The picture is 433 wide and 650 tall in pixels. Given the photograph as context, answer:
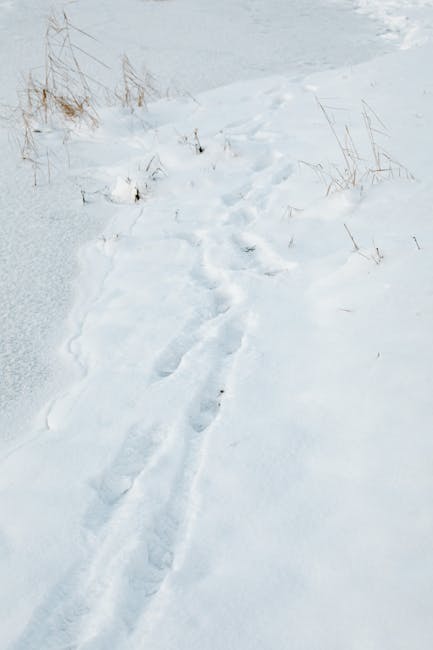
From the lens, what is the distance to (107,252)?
2648 mm

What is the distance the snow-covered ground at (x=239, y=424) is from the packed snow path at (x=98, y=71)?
70 millimetres

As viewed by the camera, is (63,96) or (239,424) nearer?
(239,424)

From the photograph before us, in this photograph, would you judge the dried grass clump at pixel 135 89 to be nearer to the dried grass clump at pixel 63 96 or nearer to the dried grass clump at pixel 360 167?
the dried grass clump at pixel 63 96

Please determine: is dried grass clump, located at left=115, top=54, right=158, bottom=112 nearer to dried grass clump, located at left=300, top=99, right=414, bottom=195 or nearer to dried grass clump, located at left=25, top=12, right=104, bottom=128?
dried grass clump, located at left=25, top=12, right=104, bottom=128

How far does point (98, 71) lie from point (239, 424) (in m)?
3.93

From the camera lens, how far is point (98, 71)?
185 inches

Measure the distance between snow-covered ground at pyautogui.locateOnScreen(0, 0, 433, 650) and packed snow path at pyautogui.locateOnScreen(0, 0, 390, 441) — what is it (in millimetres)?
70

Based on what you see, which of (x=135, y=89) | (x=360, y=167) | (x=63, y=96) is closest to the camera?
(x=360, y=167)

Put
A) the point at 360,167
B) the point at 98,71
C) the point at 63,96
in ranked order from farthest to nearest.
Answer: the point at 98,71, the point at 63,96, the point at 360,167

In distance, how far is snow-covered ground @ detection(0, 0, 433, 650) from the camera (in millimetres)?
1223

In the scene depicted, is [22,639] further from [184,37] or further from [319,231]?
[184,37]

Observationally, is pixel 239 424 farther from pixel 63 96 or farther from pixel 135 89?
pixel 135 89

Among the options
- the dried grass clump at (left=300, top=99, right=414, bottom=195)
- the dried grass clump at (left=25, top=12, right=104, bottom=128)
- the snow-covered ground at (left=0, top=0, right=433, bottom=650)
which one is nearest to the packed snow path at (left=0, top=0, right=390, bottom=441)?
the snow-covered ground at (left=0, top=0, right=433, bottom=650)

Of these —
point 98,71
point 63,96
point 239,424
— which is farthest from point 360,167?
point 98,71
